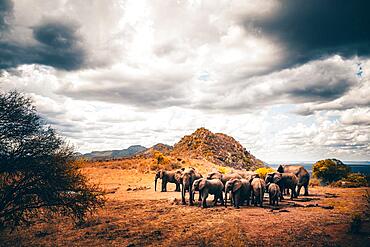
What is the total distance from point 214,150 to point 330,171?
47.2m

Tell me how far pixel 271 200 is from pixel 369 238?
8.83 m

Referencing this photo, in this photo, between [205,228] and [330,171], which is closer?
[205,228]

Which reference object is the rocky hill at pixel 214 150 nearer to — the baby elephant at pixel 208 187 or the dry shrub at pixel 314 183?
the dry shrub at pixel 314 183

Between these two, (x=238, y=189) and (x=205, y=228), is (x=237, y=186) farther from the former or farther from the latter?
(x=205, y=228)

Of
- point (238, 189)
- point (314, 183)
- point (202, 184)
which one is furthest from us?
point (314, 183)

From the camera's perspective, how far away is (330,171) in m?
35.8

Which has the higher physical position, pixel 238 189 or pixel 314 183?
pixel 238 189

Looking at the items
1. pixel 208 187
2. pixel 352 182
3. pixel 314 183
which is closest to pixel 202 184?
pixel 208 187

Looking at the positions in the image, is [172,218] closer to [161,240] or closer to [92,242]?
[161,240]

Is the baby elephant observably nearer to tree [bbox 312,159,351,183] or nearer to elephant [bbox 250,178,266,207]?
elephant [bbox 250,178,266,207]

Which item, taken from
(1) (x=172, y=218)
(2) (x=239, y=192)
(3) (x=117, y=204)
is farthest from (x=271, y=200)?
(3) (x=117, y=204)

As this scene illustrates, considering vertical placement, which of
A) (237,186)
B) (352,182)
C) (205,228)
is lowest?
(205,228)

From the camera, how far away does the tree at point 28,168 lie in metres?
13.1

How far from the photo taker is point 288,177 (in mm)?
23219
